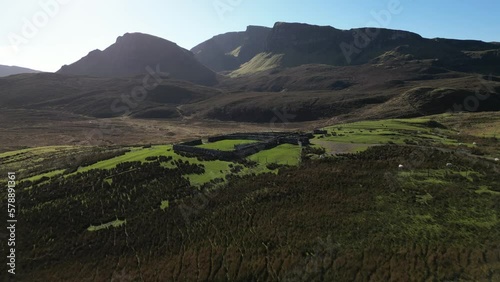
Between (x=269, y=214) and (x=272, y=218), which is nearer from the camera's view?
(x=272, y=218)

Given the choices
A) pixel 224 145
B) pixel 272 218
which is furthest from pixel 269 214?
pixel 224 145

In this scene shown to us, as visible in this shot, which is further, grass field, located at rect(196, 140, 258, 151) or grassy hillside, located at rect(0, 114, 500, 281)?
grass field, located at rect(196, 140, 258, 151)

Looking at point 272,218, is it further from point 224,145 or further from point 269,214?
point 224,145

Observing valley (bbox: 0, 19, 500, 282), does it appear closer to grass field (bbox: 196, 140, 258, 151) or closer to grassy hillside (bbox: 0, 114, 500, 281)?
grassy hillside (bbox: 0, 114, 500, 281)

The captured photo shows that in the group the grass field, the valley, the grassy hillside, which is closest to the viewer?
the grassy hillside

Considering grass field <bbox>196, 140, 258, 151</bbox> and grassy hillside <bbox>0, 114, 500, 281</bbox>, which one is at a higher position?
grass field <bbox>196, 140, 258, 151</bbox>

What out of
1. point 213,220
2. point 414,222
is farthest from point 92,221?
point 414,222

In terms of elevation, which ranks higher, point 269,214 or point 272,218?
point 269,214

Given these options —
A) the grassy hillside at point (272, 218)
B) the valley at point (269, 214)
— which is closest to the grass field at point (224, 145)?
the valley at point (269, 214)

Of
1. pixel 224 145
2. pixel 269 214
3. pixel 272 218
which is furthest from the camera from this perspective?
pixel 224 145

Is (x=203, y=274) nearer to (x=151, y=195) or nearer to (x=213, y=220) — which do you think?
(x=213, y=220)

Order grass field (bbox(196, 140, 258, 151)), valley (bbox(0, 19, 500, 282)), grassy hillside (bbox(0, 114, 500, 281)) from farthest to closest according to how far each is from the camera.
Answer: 1. grass field (bbox(196, 140, 258, 151))
2. valley (bbox(0, 19, 500, 282))
3. grassy hillside (bbox(0, 114, 500, 281))

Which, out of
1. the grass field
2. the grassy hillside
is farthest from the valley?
the grass field
